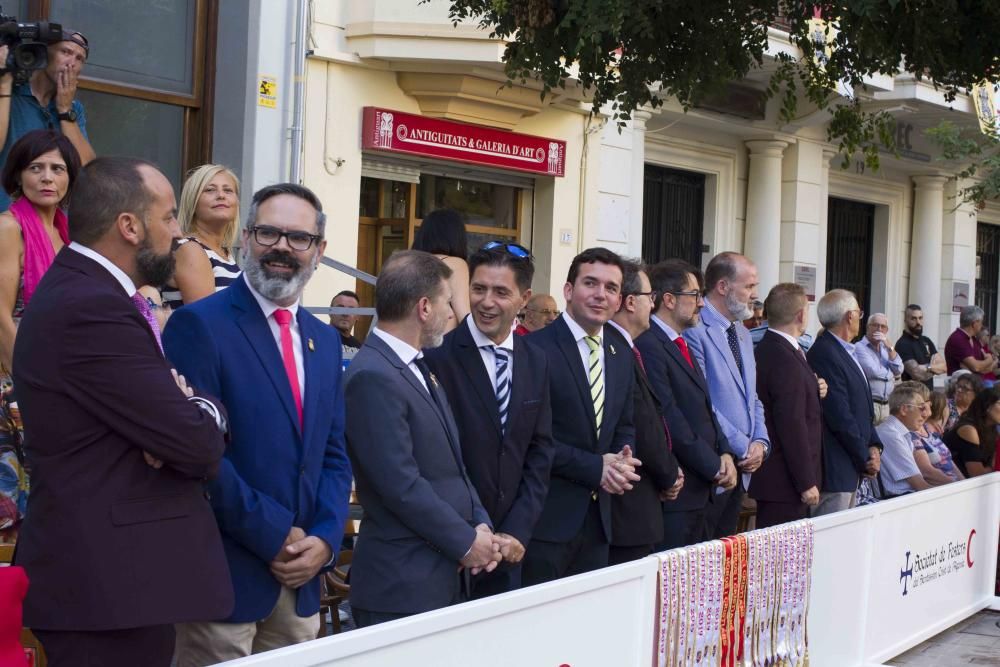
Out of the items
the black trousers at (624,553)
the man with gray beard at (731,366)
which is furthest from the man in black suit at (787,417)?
the black trousers at (624,553)

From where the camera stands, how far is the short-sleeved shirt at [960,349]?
1631cm

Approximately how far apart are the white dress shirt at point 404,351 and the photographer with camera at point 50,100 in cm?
179

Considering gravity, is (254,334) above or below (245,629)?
above

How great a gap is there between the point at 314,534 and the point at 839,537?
137 inches

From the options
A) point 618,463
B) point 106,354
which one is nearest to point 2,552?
point 106,354

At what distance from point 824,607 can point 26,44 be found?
4.51 meters

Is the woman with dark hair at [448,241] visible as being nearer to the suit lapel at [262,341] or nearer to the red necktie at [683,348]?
the red necktie at [683,348]

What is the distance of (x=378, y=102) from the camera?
12.9m

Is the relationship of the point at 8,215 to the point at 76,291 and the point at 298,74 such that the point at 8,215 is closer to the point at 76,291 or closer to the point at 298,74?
the point at 76,291

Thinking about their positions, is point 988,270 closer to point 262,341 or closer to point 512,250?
point 512,250

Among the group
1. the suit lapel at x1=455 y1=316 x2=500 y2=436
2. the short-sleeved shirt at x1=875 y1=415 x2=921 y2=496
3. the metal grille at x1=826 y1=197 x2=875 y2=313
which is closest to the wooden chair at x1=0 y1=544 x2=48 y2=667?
the suit lapel at x1=455 y1=316 x2=500 y2=436

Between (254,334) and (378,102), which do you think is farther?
(378,102)

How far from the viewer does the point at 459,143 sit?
1352 centimetres

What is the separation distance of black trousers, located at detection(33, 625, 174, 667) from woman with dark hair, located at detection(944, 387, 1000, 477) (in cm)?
811
